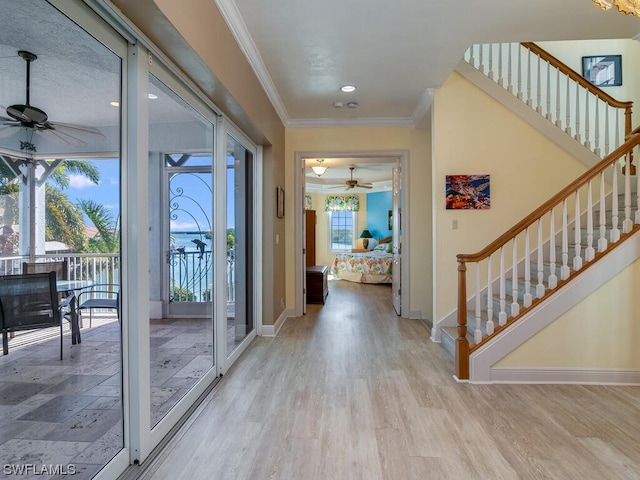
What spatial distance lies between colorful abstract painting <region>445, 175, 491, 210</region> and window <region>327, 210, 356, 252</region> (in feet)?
24.3

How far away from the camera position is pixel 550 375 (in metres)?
2.78

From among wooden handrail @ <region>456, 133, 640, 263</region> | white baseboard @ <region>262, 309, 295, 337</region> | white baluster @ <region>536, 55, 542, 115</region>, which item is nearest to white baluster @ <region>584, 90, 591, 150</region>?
white baluster @ <region>536, 55, 542, 115</region>

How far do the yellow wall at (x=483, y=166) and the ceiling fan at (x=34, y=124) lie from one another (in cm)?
331

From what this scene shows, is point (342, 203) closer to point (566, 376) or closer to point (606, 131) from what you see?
point (606, 131)

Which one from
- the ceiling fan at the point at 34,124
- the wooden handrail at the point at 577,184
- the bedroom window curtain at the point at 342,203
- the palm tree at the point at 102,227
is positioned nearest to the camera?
the ceiling fan at the point at 34,124

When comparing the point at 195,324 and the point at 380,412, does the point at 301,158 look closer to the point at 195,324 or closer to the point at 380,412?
the point at 195,324

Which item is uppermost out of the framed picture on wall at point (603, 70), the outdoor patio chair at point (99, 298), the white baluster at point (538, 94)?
the framed picture on wall at point (603, 70)

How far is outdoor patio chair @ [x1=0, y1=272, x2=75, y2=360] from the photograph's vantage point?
120 centimetres

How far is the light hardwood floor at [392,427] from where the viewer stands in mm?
1761

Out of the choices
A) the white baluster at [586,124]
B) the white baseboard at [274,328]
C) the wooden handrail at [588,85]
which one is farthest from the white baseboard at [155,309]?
the wooden handrail at [588,85]

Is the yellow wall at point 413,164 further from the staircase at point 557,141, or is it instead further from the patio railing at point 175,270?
the patio railing at point 175,270

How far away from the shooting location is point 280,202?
4.50m

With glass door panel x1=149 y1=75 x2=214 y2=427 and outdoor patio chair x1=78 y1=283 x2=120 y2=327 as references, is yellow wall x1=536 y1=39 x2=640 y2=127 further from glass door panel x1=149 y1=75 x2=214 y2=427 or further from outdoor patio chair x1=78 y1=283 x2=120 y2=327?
outdoor patio chair x1=78 y1=283 x2=120 y2=327

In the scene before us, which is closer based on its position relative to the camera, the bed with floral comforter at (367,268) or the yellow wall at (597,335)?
the yellow wall at (597,335)
